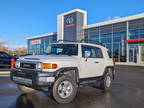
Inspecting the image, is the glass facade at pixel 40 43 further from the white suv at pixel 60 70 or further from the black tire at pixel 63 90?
the black tire at pixel 63 90

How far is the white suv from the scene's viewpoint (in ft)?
14.2

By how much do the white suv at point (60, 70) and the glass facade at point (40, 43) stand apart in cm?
3733

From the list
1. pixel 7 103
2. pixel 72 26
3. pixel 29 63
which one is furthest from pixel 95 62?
pixel 72 26

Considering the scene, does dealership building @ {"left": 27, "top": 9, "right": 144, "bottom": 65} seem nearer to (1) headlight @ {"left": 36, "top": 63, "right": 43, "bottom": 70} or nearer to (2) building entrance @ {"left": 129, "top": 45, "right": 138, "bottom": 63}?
(2) building entrance @ {"left": 129, "top": 45, "right": 138, "bottom": 63}

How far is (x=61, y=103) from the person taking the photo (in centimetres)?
455

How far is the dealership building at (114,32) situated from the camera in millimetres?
25723

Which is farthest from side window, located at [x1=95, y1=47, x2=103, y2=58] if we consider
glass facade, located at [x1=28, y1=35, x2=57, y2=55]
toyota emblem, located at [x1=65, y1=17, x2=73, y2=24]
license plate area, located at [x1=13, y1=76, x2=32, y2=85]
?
glass facade, located at [x1=28, y1=35, x2=57, y2=55]

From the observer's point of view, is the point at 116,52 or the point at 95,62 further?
the point at 116,52

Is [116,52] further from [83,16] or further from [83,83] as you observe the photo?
[83,83]

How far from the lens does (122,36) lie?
28.1m

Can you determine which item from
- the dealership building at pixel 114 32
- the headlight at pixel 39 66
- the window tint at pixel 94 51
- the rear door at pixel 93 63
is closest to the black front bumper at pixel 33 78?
the headlight at pixel 39 66

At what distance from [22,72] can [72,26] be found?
1248 inches

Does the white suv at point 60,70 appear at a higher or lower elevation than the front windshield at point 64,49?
lower

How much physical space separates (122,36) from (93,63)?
24305 millimetres
